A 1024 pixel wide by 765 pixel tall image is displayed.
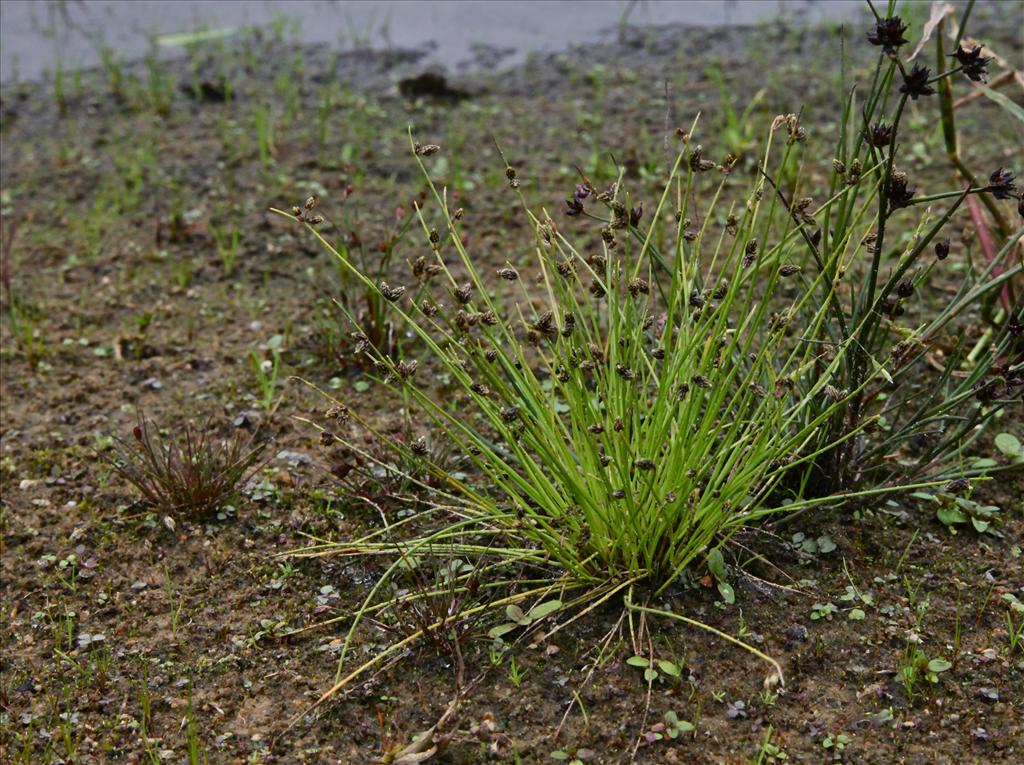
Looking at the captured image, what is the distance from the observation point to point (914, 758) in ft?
7.71

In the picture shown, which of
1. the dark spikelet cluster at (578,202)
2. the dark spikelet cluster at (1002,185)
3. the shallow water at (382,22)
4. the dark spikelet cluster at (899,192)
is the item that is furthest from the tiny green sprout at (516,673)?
the shallow water at (382,22)

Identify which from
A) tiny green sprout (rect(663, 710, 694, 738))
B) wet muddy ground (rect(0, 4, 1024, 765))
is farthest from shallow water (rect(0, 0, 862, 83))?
tiny green sprout (rect(663, 710, 694, 738))

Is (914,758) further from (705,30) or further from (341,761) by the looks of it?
(705,30)

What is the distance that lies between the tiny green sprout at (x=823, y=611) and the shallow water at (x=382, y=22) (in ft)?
15.0

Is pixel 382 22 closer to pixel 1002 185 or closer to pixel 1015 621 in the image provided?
pixel 1002 185

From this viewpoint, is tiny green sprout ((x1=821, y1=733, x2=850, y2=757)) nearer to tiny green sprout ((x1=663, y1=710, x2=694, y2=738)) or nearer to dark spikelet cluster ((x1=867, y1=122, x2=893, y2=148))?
tiny green sprout ((x1=663, y1=710, x2=694, y2=738))

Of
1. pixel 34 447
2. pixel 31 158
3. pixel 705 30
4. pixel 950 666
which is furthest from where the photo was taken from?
pixel 705 30

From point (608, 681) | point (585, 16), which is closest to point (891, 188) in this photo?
point (608, 681)

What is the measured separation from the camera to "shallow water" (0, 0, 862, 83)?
6.77m

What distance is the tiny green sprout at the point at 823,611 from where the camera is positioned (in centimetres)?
270

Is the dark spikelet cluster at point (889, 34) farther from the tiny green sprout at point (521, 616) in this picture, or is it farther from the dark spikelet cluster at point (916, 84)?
the tiny green sprout at point (521, 616)

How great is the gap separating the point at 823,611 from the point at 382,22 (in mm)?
5554

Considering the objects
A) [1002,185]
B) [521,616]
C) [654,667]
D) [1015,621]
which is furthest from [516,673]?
[1002,185]

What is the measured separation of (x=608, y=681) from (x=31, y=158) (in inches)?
171
